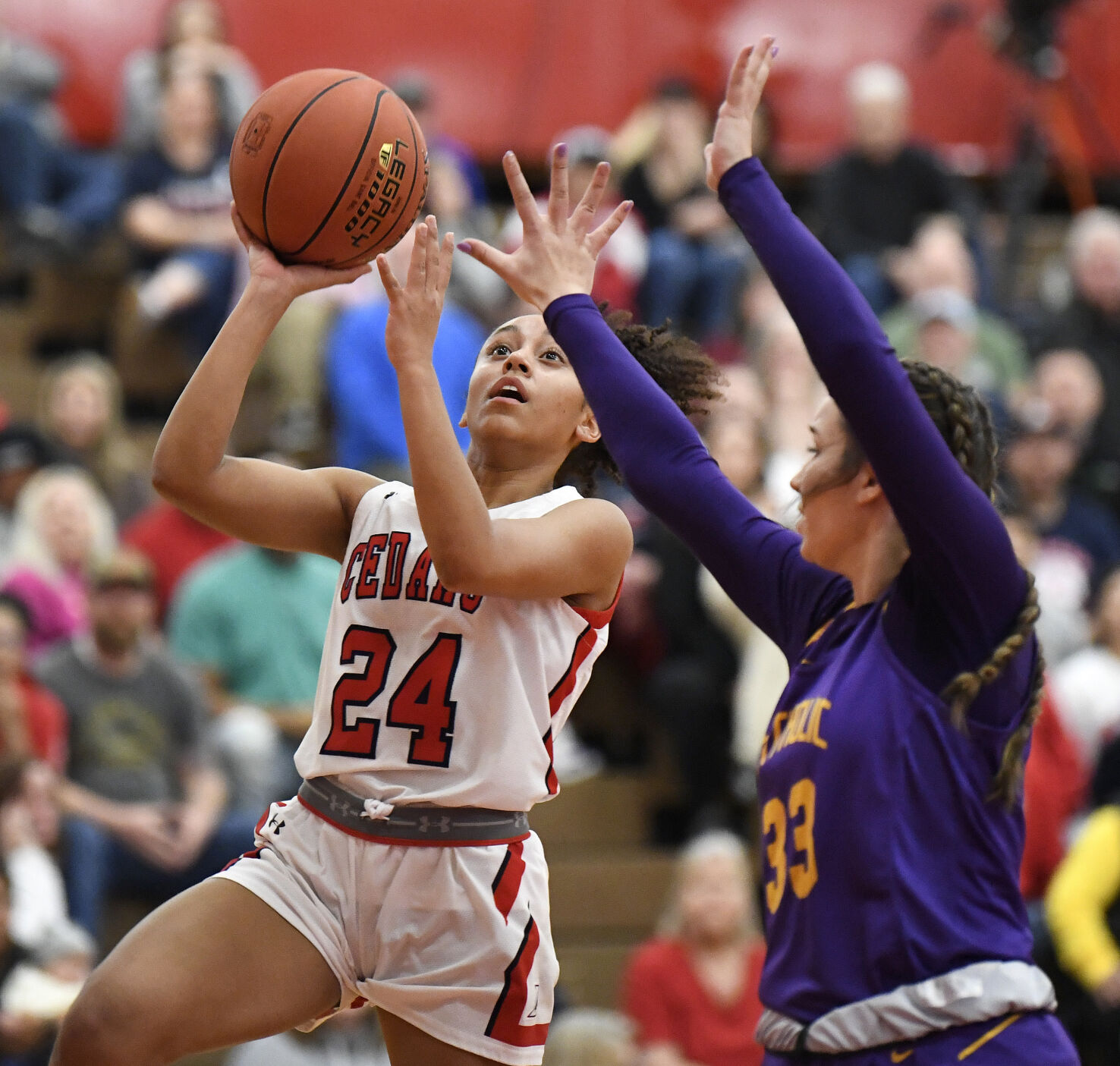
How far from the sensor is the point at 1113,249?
31.5ft

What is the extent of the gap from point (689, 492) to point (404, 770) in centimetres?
74

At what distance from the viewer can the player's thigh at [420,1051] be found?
3.31 meters

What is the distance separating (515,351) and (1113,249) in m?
6.86

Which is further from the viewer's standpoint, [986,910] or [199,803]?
[199,803]

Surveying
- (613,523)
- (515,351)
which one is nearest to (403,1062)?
(613,523)

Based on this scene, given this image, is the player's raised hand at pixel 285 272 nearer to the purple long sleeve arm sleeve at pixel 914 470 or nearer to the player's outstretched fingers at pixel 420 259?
the player's outstretched fingers at pixel 420 259

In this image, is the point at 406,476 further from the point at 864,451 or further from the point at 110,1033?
the point at 864,451

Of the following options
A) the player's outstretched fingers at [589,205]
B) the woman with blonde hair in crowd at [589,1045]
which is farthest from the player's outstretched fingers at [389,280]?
the woman with blonde hair in crowd at [589,1045]

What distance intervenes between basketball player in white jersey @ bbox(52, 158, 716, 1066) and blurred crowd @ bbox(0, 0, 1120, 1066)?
2.83ft

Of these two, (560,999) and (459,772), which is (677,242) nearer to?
(560,999)

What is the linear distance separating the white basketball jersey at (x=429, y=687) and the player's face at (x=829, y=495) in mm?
577

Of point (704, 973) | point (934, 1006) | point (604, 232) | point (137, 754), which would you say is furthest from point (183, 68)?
point (934, 1006)

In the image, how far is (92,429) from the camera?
8188 millimetres

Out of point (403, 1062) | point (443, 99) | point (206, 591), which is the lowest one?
point (403, 1062)
